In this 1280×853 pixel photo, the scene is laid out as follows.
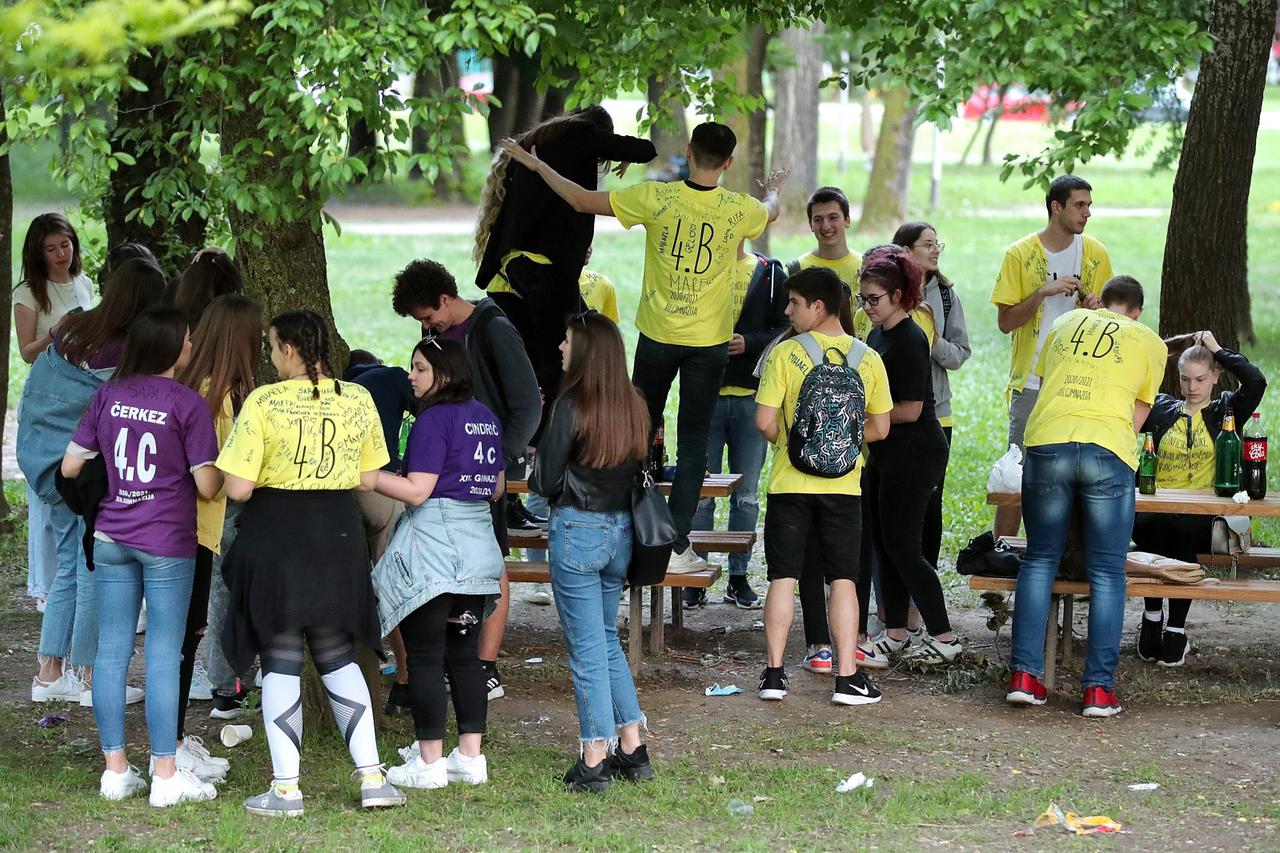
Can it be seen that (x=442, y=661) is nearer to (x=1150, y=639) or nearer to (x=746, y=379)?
(x=746, y=379)

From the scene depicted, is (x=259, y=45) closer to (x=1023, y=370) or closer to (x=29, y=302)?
(x=29, y=302)

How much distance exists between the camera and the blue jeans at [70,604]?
6.18 meters

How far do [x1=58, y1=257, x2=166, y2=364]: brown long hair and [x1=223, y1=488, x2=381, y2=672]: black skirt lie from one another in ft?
4.38

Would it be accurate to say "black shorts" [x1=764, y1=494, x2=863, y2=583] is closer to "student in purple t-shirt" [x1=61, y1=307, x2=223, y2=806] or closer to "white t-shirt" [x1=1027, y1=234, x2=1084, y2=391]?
"white t-shirt" [x1=1027, y1=234, x2=1084, y2=391]

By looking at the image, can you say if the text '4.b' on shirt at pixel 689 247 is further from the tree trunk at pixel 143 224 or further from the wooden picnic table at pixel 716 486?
the tree trunk at pixel 143 224

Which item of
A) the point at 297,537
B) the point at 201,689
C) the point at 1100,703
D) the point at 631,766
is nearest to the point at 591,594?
the point at 631,766

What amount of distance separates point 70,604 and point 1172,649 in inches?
188

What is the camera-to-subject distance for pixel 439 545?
5.09 m

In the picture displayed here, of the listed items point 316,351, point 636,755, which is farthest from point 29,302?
point 636,755

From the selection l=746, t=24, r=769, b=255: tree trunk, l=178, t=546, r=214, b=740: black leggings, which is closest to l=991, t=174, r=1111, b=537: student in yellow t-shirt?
l=178, t=546, r=214, b=740: black leggings

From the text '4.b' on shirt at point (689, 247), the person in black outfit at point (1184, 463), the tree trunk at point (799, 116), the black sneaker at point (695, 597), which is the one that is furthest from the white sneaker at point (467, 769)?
the tree trunk at point (799, 116)

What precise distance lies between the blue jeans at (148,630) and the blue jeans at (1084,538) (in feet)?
10.8

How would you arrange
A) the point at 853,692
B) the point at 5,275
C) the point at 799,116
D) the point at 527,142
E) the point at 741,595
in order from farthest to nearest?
the point at 799,116
the point at 5,275
the point at 741,595
the point at 527,142
the point at 853,692

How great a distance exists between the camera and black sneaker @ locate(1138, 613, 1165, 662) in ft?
23.4
